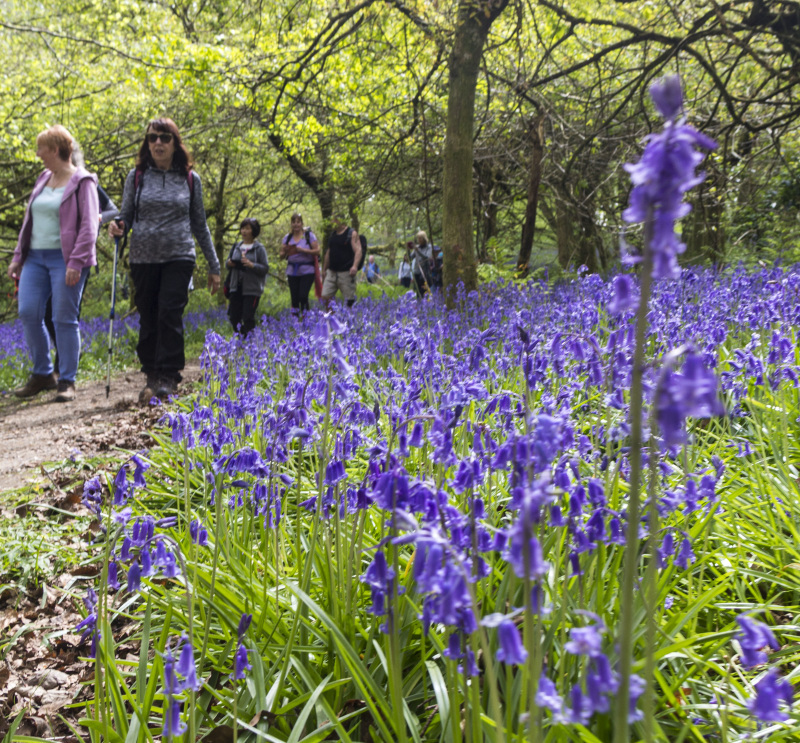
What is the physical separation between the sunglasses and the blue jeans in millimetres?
1539

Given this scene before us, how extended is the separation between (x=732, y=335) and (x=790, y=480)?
2.53 meters

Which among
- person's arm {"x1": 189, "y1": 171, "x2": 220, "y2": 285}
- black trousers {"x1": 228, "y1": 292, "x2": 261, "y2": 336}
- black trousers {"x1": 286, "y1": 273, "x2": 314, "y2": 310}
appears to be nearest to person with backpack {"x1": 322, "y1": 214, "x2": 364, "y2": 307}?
black trousers {"x1": 286, "y1": 273, "x2": 314, "y2": 310}

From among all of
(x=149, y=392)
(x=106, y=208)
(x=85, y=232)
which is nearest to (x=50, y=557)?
(x=149, y=392)

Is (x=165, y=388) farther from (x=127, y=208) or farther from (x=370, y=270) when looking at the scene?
(x=370, y=270)

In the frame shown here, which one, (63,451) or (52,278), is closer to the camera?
(63,451)

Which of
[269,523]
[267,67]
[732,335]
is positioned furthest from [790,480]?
[267,67]

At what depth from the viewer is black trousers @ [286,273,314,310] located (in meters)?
10.3

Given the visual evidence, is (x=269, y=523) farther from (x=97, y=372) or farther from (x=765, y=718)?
(x=97, y=372)

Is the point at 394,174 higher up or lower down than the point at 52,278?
higher up

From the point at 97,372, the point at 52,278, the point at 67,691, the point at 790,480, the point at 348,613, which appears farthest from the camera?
the point at 97,372

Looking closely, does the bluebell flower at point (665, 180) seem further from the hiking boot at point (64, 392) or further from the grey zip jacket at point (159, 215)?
the hiking boot at point (64, 392)

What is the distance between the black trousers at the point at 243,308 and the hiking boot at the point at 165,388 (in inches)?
107

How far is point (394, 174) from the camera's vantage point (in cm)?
1148

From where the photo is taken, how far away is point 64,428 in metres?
5.91
